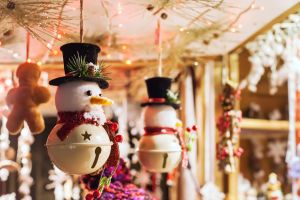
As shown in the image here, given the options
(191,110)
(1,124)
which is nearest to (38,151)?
(1,124)

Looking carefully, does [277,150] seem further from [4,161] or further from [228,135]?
[4,161]

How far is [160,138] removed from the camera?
1.57m

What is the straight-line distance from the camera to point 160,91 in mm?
1646

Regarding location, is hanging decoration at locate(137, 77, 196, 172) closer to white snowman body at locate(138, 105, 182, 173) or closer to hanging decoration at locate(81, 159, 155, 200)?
white snowman body at locate(138, 105, 182, 173)

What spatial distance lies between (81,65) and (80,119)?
0.13m

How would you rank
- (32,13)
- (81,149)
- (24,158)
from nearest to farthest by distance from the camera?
(81,149) → (32,13) → (24,158)

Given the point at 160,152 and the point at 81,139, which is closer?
the point at 81,139

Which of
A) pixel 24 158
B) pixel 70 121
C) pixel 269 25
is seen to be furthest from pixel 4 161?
pixel 269 25

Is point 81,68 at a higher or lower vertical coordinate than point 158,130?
higher

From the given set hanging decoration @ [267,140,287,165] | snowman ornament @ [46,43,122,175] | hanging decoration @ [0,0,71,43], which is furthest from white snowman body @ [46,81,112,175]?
hanging decoration @ [267,140,287,165]

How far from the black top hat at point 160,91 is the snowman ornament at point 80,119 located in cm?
37

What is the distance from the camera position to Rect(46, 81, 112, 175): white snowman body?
1200 mm

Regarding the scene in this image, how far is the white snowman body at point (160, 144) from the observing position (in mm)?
1562

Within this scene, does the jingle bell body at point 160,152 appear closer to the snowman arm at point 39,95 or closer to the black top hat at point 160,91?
the black top hat at point 160,91
